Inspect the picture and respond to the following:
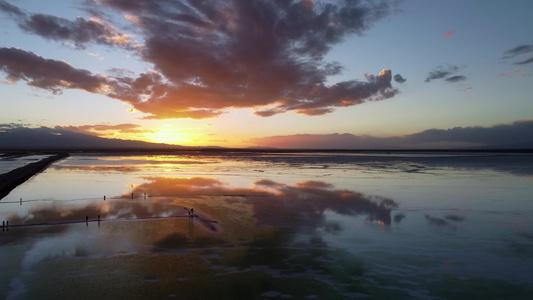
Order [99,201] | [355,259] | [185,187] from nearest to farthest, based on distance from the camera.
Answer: [355,259]
[99,201]
[185,187]

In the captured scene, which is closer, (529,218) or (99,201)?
(529,218)

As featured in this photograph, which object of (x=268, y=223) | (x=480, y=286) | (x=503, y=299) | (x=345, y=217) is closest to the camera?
(x=503, y=299)

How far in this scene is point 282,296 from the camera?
27.9 ft

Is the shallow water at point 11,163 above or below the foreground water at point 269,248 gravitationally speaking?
above

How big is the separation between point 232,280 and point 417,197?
18.0 m

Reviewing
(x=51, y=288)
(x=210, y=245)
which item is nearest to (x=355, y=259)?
(x=210, y=245)

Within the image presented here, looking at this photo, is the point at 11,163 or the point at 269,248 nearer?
the point at 269,248

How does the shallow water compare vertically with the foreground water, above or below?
above

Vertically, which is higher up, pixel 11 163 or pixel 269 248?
pixel 11 163

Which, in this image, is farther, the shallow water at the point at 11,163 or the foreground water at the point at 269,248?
the shallow water at the point at 11,163

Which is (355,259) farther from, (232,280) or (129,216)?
(129,216)

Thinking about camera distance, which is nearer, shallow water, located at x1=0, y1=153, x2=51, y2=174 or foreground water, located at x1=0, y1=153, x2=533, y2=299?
foreground water, located at x1=0, y1=153, x2=533, y2=299

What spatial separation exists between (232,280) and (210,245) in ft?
11.0

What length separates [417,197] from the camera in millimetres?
23438
